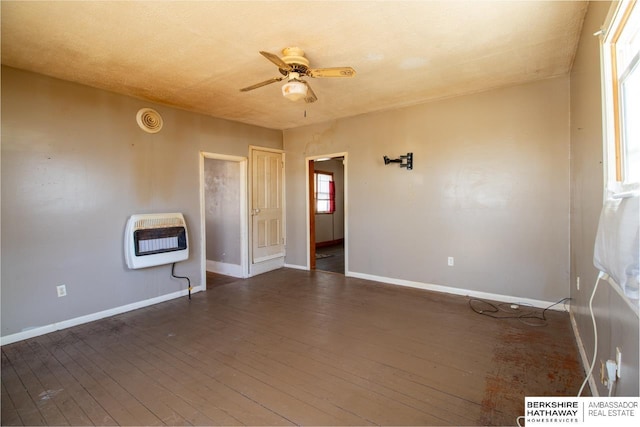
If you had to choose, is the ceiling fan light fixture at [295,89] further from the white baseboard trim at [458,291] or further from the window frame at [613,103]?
the white baseboard trim at [458,291]

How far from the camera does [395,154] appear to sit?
14.1 ft

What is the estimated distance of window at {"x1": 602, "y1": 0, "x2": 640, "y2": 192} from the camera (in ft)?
4.37

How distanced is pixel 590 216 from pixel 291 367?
2390 mm

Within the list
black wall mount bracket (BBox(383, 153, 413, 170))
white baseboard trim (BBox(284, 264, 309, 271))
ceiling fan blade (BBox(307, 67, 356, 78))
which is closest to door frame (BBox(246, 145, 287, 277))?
white baseboard trim (BBox(284, 264, 309, 271))

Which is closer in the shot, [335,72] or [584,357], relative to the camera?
[584,357]

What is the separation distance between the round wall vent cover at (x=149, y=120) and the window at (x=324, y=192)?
439 cm

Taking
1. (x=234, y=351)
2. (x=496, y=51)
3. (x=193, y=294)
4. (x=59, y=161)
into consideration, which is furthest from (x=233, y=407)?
(x=496, y=51)

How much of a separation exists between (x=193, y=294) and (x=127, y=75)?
2685mm

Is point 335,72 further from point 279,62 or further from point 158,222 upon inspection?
point 158,222

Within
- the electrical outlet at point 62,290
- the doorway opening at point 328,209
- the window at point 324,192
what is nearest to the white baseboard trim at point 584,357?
the doorway opening at point 328,209

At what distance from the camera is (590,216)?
2.11m

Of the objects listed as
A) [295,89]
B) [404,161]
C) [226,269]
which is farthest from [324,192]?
[295,89]

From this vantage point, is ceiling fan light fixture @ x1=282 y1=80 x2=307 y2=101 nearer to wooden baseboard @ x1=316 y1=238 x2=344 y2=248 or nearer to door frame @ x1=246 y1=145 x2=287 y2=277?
door frame @ x1=246 y1=145 x2=287 y2=277

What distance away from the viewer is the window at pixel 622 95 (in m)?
1.33
